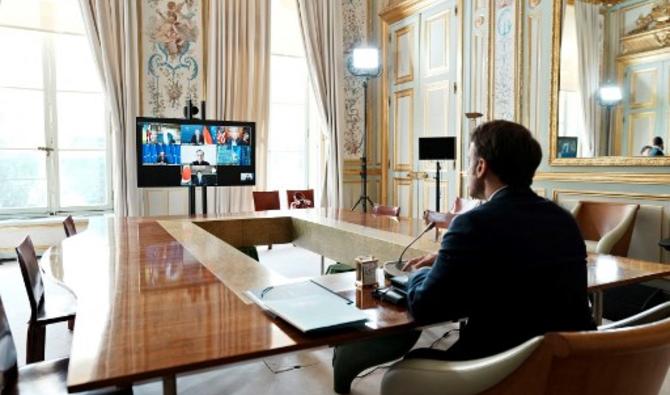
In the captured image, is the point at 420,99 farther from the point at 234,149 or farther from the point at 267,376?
the point at 267,376

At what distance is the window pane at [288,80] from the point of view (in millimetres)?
6355

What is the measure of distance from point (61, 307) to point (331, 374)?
1259 mm

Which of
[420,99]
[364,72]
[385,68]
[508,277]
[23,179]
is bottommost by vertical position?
[508,277]

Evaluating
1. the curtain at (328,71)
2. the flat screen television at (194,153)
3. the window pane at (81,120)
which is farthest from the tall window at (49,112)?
the curtain at (328,71)

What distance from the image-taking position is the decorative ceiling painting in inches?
215

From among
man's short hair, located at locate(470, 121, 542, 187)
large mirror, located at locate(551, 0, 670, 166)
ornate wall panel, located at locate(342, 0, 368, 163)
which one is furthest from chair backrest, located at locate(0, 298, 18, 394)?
ornate wall panel, located at locate(342, 0, 368, 163)

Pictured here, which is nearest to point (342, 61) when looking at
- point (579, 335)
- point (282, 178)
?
point (282, 178)

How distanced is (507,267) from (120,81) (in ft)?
16.9

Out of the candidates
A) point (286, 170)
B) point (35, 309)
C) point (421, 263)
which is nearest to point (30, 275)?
point (35, 309)

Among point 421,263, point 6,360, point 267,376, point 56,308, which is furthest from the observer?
point 267,376

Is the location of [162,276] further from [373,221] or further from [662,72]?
[662,72]

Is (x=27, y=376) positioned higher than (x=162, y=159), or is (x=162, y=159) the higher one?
(x=162, y=159)

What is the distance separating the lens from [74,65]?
538 cm

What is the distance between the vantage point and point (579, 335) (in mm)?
867
